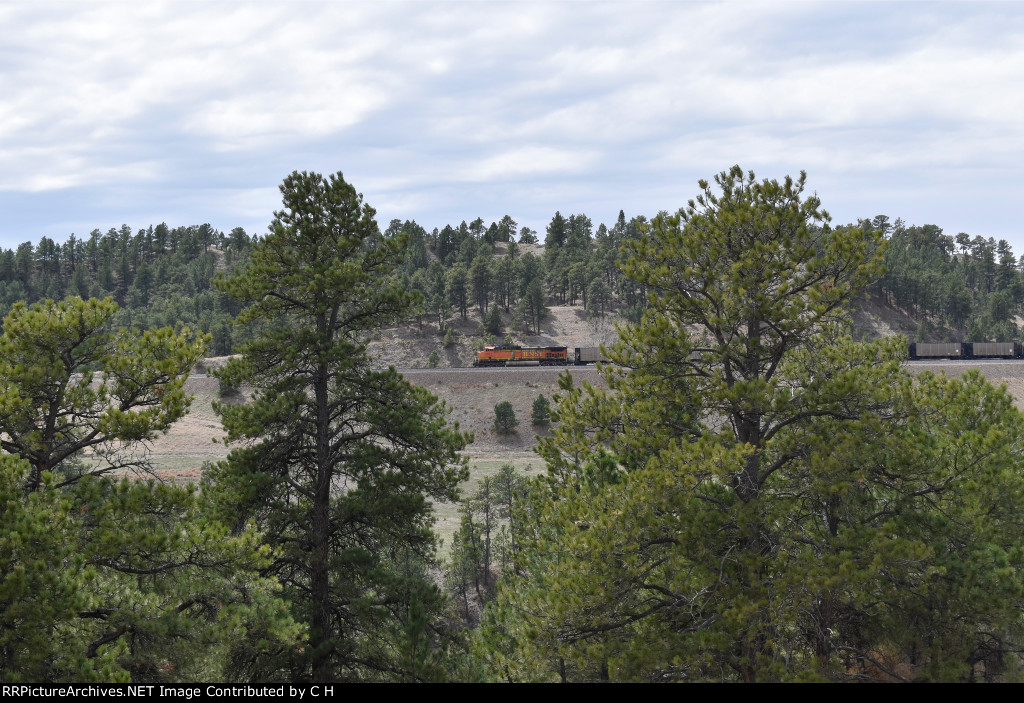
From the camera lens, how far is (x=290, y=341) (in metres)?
14.9

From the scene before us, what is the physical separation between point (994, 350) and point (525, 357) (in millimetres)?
50394

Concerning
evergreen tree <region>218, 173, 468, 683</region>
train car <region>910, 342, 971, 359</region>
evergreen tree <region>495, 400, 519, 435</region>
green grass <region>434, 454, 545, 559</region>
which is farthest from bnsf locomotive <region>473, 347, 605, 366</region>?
evergreen tree <region>218, 173, 468, 683</region>

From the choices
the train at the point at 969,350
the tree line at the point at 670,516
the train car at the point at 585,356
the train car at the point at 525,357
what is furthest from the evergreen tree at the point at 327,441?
the train at the point at 969,350

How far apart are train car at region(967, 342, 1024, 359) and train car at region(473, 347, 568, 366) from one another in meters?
43.7

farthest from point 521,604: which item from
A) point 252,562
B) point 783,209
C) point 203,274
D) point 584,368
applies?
point 203,274

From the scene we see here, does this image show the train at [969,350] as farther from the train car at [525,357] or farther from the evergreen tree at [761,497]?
the evergreen tree at [761,497]

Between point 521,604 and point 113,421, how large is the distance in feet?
22.9

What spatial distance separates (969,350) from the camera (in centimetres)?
7844

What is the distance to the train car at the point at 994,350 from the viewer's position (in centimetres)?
7781

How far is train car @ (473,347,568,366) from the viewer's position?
77.4 metres

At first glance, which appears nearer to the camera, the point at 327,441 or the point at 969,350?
the point at 327,441

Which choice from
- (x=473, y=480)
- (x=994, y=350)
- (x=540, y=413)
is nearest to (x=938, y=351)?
(x=994, y=350)

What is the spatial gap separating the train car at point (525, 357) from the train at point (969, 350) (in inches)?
1461

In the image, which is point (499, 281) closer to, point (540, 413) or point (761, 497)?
point (540, 413)
